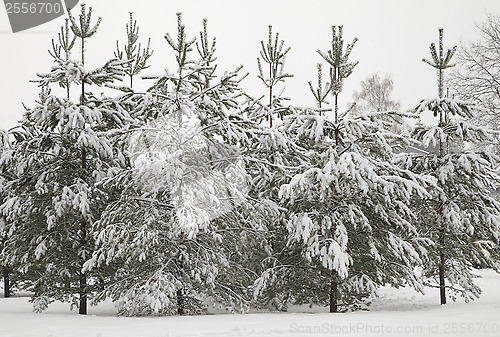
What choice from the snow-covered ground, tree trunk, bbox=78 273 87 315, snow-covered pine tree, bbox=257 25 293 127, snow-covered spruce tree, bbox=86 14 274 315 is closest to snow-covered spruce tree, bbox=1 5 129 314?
tree trunk, bbox=78 273 87 315

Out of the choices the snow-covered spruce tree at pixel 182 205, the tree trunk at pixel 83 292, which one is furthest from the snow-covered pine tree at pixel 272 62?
the tree trunk at pixel 83 292

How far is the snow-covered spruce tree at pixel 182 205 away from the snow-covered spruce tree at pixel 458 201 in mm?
4327

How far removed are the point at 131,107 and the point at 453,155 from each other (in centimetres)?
844

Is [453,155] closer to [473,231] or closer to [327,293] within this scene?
[473,231]

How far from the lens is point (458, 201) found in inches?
519

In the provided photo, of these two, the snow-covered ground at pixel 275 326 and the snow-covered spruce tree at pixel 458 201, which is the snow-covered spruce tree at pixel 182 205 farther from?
the snow-covered spruce tree at pixel 458 201

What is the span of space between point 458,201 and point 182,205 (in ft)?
23.3

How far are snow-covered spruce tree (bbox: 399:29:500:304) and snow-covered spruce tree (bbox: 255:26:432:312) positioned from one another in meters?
0.87

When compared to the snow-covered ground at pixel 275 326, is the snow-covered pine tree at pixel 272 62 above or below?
above

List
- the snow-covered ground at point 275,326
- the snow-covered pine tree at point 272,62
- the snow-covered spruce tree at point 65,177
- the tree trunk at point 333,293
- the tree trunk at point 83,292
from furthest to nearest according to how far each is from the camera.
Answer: the snow-covered pine tree at point 272,62 < the tree trunk at point 83,292 < the snow-covered spruce tree at point 65,177 < the tree trunk at point 333,293 < the snow-covered ground at point 275,326

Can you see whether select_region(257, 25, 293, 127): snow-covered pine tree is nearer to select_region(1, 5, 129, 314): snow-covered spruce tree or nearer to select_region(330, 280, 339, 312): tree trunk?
select_region(1, 5, 129, 314): snow-covered spruce tree

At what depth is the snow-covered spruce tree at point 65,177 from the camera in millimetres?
12211

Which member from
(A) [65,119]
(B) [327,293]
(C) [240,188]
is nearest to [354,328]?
(B) [327,293]

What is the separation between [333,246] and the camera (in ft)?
35.7
